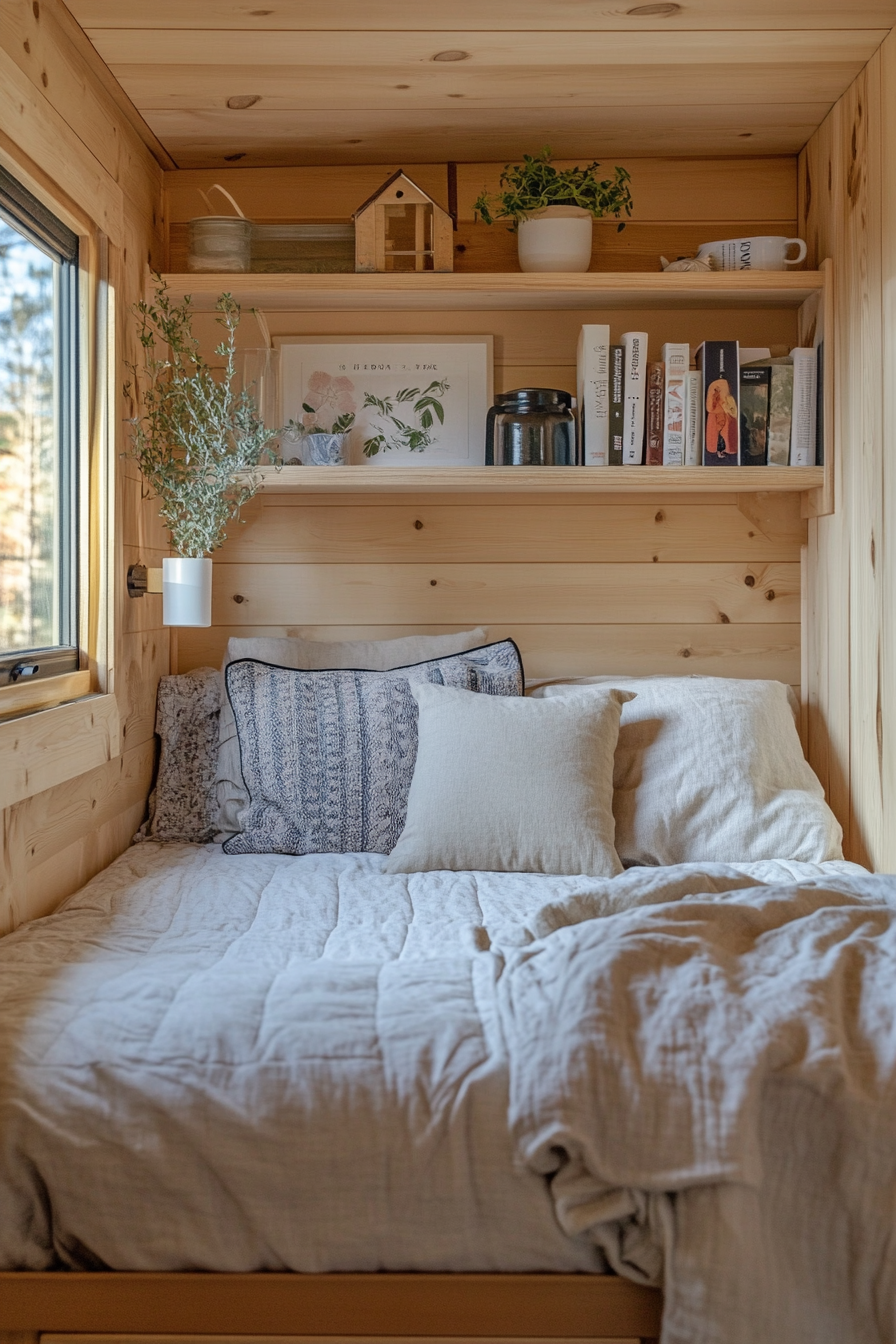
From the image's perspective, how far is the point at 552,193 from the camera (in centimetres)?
239

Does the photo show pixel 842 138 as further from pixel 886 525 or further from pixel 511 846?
pixel 511 846

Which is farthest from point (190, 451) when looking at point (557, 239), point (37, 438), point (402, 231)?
point (557, 239)

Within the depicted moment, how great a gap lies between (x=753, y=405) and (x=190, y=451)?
1236 mm

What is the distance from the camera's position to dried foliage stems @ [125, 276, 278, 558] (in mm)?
2223

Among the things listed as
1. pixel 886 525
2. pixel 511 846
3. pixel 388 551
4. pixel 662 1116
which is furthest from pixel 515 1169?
pixel 388 551

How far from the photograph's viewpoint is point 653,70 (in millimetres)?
2162

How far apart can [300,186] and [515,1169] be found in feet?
7.49

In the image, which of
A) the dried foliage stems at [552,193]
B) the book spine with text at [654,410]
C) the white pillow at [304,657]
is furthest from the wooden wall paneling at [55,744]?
the dried foliage stems at [552,193]

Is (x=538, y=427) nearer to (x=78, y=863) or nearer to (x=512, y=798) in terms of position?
(x=512, y=798)

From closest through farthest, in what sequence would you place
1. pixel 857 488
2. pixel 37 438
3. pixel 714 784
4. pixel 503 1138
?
1. pixel 503 1138
2. pixel 37 438
3. pixel 714 784
4. pixel 857 488

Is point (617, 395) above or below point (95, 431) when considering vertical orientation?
above

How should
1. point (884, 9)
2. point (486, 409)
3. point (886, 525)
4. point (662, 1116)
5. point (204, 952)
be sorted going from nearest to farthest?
point (662, 1116), point (204, 952), point (884, 9), point (886, 525), point (486, 409)

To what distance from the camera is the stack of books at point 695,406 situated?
2.36 m

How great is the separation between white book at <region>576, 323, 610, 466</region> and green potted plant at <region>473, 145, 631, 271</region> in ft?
0.59
